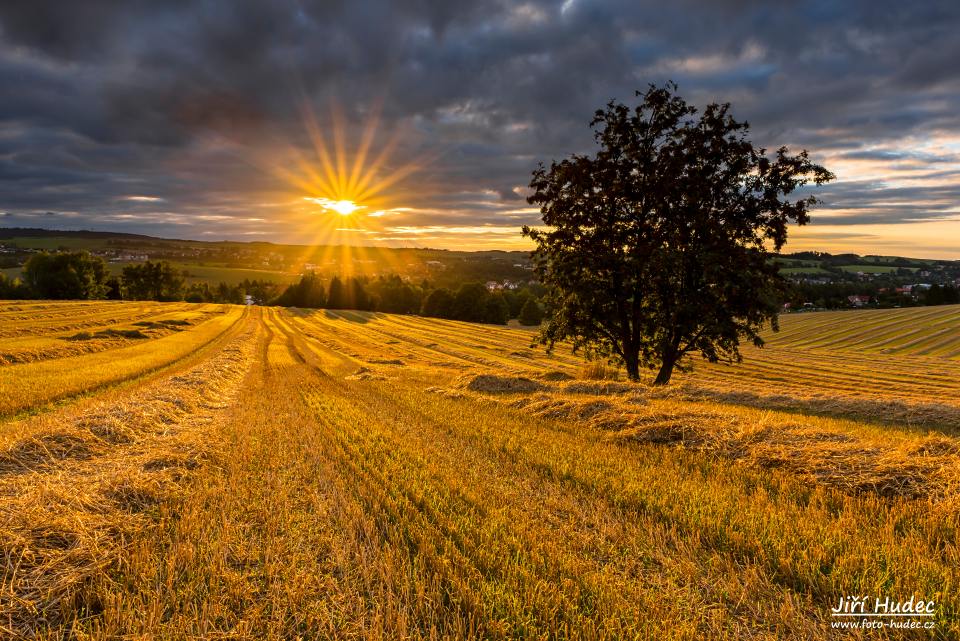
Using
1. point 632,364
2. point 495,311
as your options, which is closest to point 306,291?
point 495,311

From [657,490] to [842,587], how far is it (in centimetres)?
236

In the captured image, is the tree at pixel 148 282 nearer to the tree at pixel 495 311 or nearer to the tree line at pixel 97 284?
the tree line at pixel 97 284

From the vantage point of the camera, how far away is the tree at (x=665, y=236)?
634 inches

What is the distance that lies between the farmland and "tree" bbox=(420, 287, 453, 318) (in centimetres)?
8920

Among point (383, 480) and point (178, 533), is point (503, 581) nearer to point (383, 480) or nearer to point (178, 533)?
point (383, 480)

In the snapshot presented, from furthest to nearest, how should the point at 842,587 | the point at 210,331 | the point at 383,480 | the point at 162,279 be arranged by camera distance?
the point at 162,279
the point at 210,331
the point at 383,480
the point at 842,587

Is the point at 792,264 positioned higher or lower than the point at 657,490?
higher

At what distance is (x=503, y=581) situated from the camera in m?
4.08

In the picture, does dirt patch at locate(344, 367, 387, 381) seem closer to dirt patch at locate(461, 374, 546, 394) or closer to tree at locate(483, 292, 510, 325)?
dirt patch at locate(461, 374, 546, 394)

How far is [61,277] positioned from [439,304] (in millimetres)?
78797

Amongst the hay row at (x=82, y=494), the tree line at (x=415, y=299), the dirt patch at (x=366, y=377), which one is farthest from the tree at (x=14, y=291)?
the hay row at (x=82, y=494)

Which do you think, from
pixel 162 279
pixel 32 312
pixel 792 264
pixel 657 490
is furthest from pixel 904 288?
pixel 162 279

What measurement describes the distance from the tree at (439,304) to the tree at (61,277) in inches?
2876

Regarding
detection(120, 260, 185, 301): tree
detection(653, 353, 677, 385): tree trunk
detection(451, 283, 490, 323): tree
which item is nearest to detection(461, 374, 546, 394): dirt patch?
detection(653, 353, 677, 385): tree trunk
